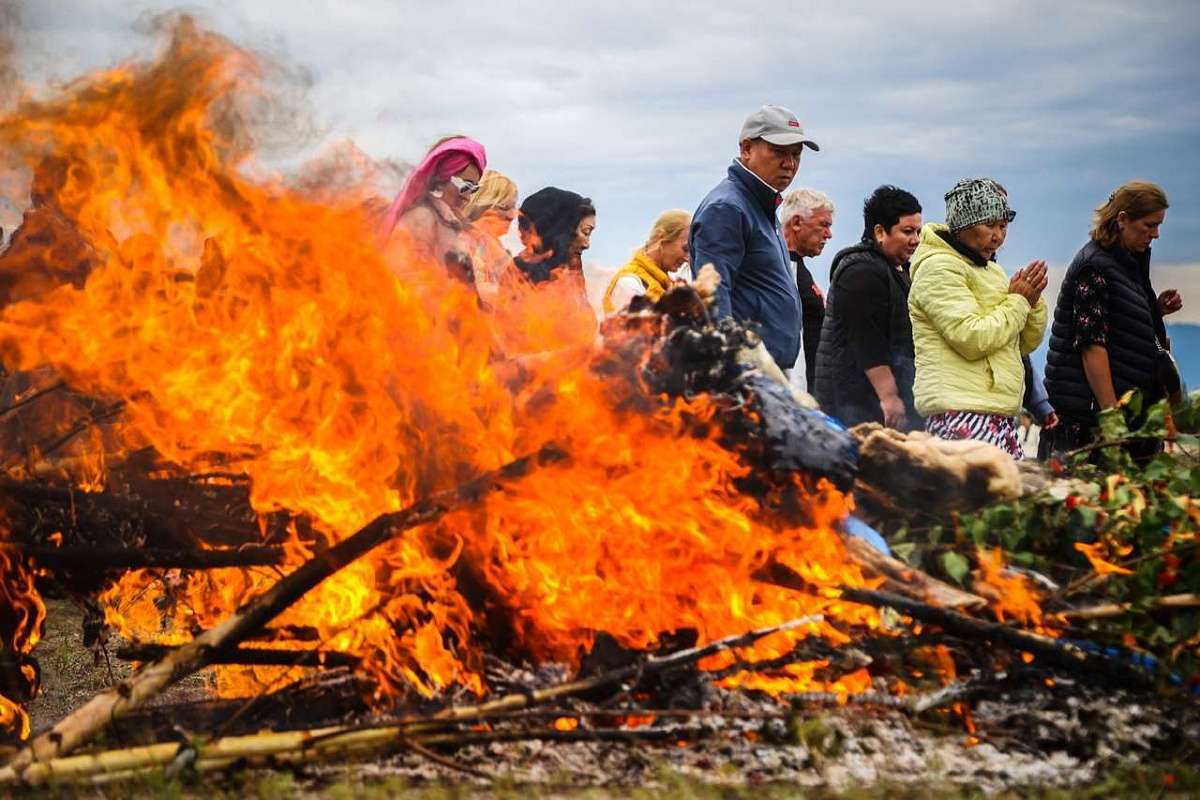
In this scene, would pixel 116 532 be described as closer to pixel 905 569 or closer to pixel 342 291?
pixel 342 291

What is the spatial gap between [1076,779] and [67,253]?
14.2 feet

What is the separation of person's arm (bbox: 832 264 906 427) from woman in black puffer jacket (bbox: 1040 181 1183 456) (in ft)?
3.43

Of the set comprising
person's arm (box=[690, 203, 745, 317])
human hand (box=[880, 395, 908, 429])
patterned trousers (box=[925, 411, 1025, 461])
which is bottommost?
patterned trousers (box=[925, 411, 1025, 461])

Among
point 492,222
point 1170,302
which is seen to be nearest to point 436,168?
point 492,222

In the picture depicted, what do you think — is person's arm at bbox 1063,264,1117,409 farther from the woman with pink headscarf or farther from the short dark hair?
the woman with pink headscarf

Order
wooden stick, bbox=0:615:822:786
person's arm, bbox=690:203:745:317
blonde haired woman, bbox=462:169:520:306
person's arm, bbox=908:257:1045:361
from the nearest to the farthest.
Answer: wooden stick, bbox=0:615:822:786
blonde haired woman, bbox=462:169:520:306
person's arm, bbox=908:257:1045:361
person's arm, bbox=690:203:745:317

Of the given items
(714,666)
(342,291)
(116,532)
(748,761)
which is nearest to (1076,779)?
(748,761)

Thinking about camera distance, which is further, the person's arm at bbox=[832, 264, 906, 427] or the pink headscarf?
the person's arm at bbox=[832, 264, 906, 427]

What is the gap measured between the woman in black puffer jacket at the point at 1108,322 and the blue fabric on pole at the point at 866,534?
2.78 m

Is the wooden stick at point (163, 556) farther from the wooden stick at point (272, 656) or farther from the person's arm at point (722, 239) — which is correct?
the person's arm at point (722, 239)

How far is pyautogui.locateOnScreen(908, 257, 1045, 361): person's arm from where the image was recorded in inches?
264

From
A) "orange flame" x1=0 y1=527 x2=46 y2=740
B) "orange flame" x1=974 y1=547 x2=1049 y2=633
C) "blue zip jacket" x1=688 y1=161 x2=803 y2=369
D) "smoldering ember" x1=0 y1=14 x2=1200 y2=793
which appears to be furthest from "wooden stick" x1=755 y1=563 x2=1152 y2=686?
"orange flame" x1=0 y1=527 x2=46 y2=740

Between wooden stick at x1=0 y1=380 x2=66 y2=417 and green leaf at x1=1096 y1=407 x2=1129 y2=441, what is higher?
wooden stick at x1=0 y1=380 x2=66 y2=417

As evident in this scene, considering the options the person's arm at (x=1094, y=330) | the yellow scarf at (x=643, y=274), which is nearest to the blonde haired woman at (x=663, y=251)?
the yellow scarf at (x=643, y=274)
